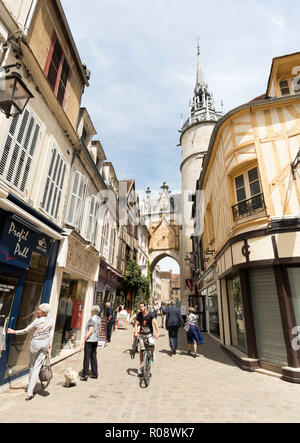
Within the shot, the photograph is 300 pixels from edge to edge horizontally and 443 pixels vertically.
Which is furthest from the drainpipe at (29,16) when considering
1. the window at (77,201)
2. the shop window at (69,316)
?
the shop window at (69,316)

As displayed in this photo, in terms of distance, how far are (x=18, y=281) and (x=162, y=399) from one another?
360 cm

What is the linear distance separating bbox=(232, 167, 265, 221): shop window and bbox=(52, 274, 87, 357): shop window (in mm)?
6026

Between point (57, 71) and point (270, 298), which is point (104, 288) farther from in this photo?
point (57, 71)

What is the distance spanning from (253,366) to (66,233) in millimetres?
6192

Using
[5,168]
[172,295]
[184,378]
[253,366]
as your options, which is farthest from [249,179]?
[172,295]

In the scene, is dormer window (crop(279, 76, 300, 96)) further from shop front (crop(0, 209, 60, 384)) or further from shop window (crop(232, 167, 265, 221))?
shop front (crop(0, 209, 60, 384))

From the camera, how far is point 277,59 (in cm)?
711

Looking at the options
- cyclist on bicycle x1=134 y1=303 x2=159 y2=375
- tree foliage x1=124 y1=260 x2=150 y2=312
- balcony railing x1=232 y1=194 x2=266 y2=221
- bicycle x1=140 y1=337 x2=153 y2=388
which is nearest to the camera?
bicycle x1=140 y1=337 x2=153 y2=388

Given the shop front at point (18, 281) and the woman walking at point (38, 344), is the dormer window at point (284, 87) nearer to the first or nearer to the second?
the shop front at point (18, 281)

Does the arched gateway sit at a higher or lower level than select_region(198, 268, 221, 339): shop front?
higher

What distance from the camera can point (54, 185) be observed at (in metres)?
6.27

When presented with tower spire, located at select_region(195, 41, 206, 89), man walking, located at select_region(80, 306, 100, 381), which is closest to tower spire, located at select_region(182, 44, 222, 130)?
tower spire, located at select_region(195, 41, 206, 89)

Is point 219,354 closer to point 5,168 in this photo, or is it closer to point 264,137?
point 264,137

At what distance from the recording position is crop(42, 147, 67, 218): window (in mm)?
5957
